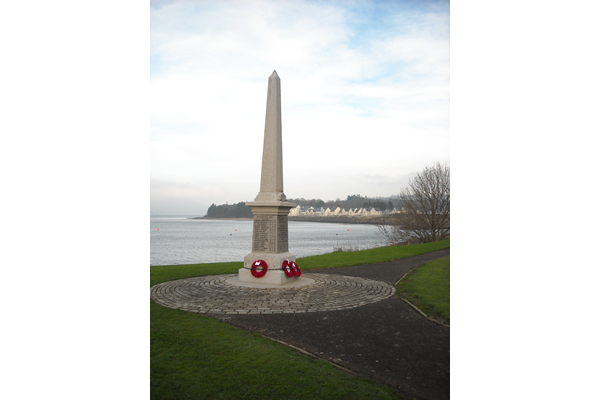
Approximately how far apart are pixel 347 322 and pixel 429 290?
138 inches

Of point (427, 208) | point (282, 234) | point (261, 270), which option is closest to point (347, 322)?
point (261, 270)

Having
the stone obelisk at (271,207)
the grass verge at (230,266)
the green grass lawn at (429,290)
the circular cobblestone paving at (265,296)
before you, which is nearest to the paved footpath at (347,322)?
the circular cobblestone paving at (265,296)

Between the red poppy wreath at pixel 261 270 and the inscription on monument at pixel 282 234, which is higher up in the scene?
the inscription on monument at pixel 282 234

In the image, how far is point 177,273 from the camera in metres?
12.6

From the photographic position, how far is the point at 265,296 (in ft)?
29.0

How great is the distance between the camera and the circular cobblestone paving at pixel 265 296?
764cm

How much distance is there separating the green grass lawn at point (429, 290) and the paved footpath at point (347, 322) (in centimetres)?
33

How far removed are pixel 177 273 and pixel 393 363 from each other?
9512 mm

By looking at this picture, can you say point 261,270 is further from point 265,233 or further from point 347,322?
point 347,322

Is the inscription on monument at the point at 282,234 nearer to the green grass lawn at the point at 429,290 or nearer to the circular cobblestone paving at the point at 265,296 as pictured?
the circular cobblestone paving at the point at 265,296

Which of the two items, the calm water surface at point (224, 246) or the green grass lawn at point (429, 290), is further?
the calm water surface at point (224, 246)
